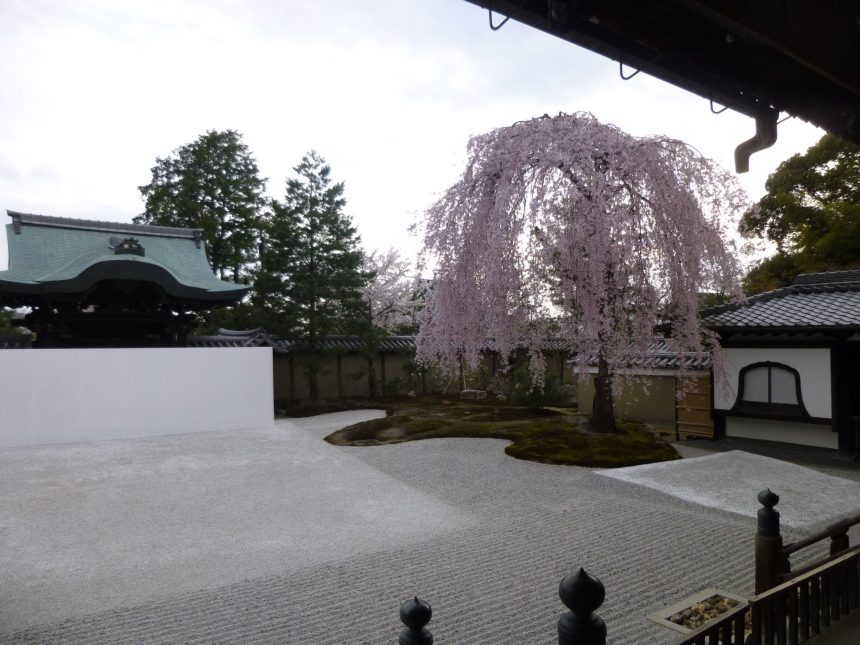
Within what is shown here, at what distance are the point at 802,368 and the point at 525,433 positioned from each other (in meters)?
5.09

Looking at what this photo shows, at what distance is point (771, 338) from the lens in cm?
995

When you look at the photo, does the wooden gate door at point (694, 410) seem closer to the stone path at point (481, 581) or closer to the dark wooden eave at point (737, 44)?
the stone path at point (481, 581)

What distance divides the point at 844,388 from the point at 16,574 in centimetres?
1159

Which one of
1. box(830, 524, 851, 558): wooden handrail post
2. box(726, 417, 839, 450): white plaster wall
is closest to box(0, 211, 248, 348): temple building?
box(726, 417, 839, 450): white plaster wall

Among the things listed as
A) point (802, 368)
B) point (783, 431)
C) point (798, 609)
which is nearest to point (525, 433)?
point (783, 431)

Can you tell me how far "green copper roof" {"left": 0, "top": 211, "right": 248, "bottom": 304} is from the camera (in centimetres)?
1063

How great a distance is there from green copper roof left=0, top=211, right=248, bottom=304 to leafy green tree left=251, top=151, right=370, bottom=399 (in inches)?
91.0

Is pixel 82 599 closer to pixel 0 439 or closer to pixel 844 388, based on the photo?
pixel 0 439

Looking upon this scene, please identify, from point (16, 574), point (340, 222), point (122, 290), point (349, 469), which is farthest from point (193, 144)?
point (16, 574)

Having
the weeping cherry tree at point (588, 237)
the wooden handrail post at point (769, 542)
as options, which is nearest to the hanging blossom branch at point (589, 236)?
the weeping cherry tree at point (588, 237)

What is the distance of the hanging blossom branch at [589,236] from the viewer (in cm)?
926

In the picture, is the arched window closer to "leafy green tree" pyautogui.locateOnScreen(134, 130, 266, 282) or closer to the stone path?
the stone path

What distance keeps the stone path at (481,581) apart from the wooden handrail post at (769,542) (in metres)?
0.60

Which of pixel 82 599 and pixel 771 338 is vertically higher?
pixel 771 338
